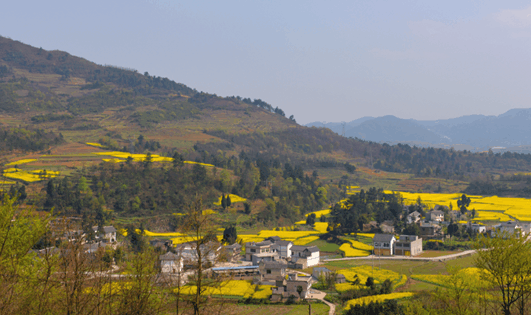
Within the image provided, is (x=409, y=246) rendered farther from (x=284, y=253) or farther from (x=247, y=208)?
(x=247, y=208)

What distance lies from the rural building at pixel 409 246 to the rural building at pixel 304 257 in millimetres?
9965

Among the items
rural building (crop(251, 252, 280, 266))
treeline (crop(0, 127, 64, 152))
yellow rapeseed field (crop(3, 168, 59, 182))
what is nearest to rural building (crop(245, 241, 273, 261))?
rural building (crop(251, 252, 280, 266))

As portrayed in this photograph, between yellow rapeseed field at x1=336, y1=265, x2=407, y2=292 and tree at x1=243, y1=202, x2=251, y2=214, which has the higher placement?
tree at x1=243, y1=202, x2=251, y2=214

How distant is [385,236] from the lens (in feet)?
159

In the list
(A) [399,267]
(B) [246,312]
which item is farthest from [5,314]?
(A) [399,267]

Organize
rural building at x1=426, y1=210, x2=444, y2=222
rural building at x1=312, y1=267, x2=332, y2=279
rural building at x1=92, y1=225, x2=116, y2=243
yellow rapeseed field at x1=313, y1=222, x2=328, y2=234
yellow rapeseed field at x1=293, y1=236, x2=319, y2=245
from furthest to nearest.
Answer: yellow rapeseed field at x1=313, y1=222, x2=328, y2=234 < rural building at x1=426, y1=210, x2=444, y2=222 < yellow rapeseed field at x1=293, y1=236, x2=319, y2=245 < rural building at x1=92, y1=225, x2=116, y2=243 < rural building at x1=312, y1=267, x2=332, y2=279

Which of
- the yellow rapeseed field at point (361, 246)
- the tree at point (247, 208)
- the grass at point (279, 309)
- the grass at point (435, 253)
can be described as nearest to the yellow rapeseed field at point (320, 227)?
the yellow rapeseed field at point (361, 246)

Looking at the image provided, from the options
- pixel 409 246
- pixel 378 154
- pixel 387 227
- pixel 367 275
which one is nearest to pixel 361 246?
pixel 409 246

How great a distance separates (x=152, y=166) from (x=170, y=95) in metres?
128

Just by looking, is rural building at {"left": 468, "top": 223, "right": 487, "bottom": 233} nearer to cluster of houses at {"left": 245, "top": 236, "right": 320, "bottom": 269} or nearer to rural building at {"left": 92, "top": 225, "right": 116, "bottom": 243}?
cluster of houses at {"left": 245, "top": 236, "right": 320, "bottom": 269}

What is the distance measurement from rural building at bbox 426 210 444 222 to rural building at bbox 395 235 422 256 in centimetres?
1108

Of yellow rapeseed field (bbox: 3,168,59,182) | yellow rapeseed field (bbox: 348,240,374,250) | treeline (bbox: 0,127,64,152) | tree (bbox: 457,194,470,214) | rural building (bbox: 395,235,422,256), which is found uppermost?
treeline (bbox: 0,127,64,152)

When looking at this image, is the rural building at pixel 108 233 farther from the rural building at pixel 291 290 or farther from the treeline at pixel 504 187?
the treeline at pixel 504 187

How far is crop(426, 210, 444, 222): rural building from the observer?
58969 millimetres
